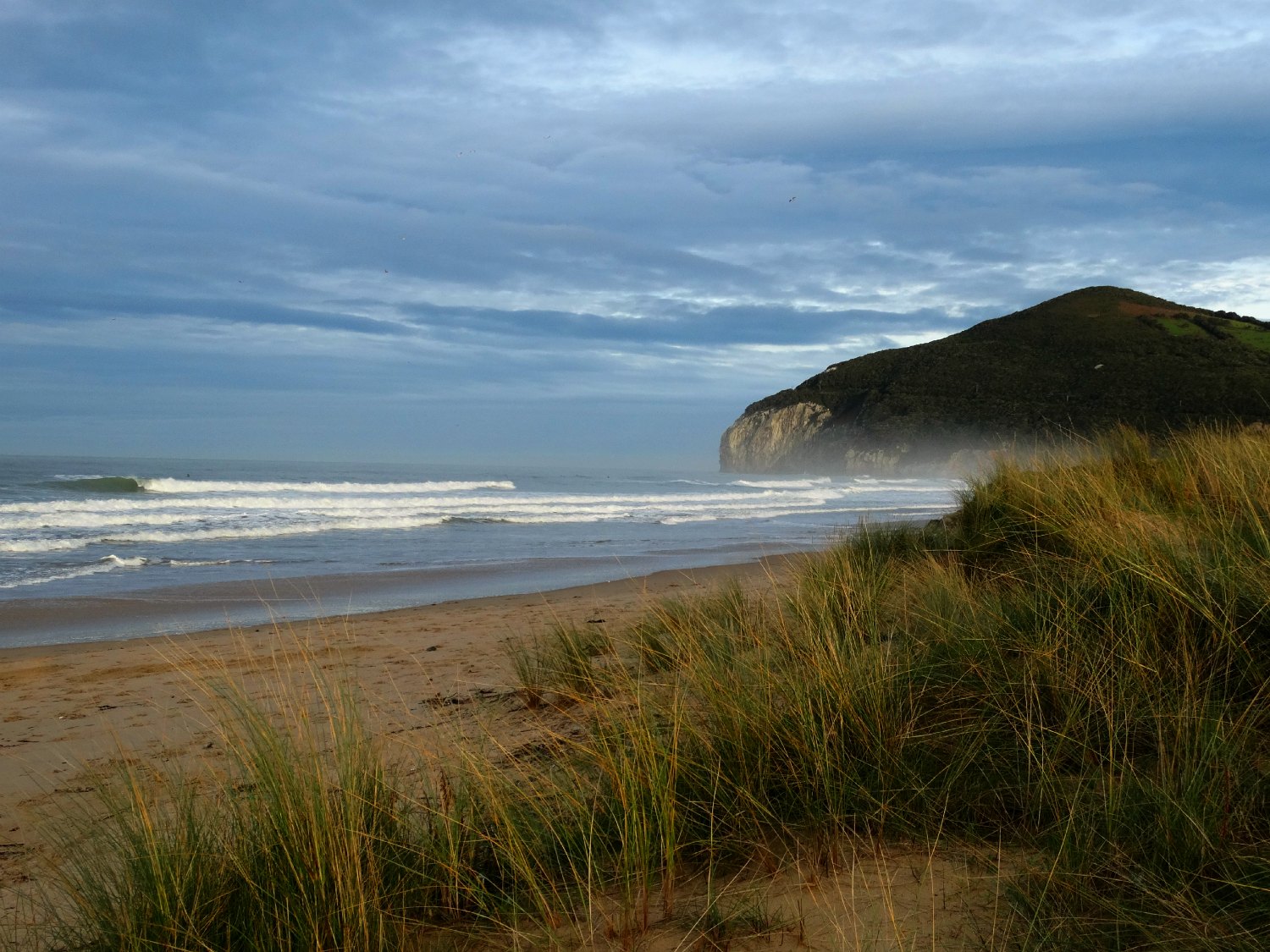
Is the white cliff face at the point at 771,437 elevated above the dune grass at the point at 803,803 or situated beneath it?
elevated above

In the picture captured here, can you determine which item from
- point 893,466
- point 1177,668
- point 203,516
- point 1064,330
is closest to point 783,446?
point 893,466

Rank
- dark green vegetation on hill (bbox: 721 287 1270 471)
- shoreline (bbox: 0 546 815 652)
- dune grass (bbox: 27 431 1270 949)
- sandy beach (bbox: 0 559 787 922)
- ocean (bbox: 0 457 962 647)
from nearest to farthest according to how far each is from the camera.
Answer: dune grass (bbox: 27 431 1270 949) < sandy beach (bbox: 0 559 787 922) < shoreline (bbox: 0 546 815 652) < ocean (bbox: 0 457 962 647) < dark green vegetation on hill (bbox: 721 287 1270 471)

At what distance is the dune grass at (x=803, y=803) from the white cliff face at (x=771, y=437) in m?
81.3

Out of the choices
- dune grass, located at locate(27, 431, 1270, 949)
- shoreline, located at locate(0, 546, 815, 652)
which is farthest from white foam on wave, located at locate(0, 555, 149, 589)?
dune grass, located at locate(27, 431, 1270, 949)

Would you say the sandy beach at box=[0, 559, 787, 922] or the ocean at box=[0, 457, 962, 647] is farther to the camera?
the ocean at box=[0, 457, 962, 647]

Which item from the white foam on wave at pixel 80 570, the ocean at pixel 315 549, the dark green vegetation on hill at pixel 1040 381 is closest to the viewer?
the ocean at pixel 315 549

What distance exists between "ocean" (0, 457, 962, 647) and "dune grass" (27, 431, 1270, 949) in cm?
272

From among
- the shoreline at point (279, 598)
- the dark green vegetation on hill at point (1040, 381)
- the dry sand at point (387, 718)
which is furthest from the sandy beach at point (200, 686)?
the dark green vegetation on hill at point (1040, 381)

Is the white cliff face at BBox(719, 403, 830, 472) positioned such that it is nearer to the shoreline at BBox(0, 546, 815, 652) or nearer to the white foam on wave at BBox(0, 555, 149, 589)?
the shoreline at BBox(0, 546, 815, 652)

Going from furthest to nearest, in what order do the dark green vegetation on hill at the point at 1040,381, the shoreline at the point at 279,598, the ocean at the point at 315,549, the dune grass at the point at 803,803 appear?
the dark green vegetation on hill at the point at 1040,381
the ocean at the point at 315,549
the shoreline at the point at 279,598
the dune grass at the point at 803,803

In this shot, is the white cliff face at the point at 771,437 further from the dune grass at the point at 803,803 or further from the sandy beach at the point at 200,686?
the dune grass at the point at 803,803

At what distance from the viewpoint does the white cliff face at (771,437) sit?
86250mm

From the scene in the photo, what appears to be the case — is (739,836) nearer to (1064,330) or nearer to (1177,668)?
(1177,668)

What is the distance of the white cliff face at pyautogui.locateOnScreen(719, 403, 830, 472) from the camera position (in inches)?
3396
